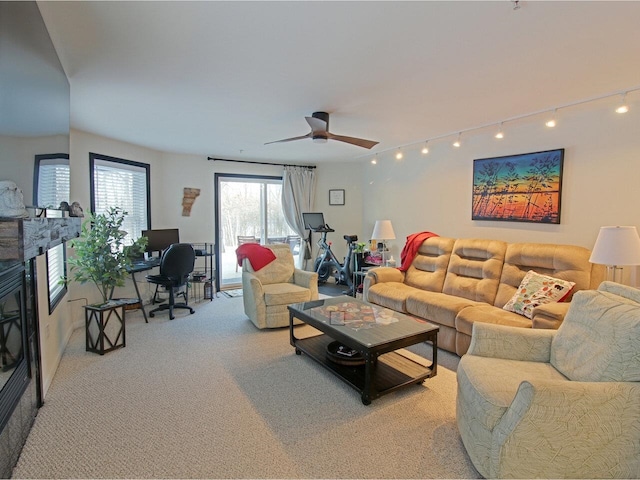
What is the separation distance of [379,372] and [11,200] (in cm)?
251

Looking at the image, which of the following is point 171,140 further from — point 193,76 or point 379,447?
point 379,447

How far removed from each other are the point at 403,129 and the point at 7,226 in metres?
3.75

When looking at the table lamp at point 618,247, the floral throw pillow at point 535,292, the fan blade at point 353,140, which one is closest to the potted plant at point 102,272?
the fan blade at point 353,140

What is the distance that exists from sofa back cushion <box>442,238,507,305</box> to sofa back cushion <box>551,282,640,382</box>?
58.3 inches

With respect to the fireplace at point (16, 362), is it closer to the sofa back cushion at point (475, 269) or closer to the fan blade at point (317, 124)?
the fan blade at point (317, 124)

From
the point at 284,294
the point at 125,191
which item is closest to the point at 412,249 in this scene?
the point at 284,294

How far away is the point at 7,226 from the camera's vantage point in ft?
4.43

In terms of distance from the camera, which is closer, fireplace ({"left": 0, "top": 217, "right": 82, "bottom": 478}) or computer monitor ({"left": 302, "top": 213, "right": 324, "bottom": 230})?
fireplace ({"left": 0, "top": 217, "right": 82, "bottom": 478})

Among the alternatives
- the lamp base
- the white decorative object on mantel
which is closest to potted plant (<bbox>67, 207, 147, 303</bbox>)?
the white decorative object on mantel

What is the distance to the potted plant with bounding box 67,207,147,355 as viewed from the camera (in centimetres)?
321

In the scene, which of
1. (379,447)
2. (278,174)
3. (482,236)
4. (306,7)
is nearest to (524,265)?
(482,236)

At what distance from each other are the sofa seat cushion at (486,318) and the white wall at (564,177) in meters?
1.12

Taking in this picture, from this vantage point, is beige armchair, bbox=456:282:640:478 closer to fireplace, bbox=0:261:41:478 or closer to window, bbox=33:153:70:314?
fireplace, bbox=0:261:41:478

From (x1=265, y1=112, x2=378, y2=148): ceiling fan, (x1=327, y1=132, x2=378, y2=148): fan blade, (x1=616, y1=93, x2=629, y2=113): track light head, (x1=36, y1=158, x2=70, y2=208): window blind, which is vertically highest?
(x1=616, y1=93, x2=629, y2=113): track light head
